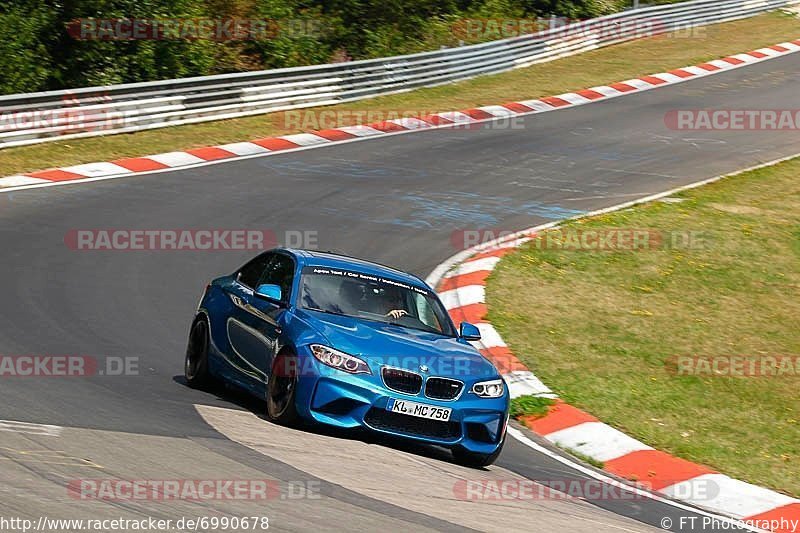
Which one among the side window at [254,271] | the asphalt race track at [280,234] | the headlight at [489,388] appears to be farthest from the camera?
the side window at [254,271]

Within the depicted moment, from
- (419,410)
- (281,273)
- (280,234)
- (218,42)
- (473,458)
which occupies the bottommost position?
(280,234)

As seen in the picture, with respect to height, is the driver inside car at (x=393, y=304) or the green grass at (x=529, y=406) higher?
the driver inside car at (x=393, y=304)

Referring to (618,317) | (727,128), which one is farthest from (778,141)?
(618,317)

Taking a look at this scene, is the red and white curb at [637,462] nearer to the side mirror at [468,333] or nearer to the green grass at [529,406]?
the green grass at [529,406]

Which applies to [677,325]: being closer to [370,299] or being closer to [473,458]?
[370,299]

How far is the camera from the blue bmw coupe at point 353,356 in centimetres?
907

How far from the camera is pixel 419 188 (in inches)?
811

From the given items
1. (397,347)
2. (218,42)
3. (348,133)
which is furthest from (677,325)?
(218,42)

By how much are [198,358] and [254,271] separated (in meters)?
0.92

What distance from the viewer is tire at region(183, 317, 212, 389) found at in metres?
10.6

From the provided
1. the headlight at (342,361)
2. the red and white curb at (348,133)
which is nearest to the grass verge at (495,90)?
the red and white curb at (348,133)

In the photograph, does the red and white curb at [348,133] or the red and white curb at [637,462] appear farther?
the red and white curb at [348,133]

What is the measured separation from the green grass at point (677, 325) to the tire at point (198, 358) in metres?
3.49

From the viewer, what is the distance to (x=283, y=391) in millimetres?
9320
